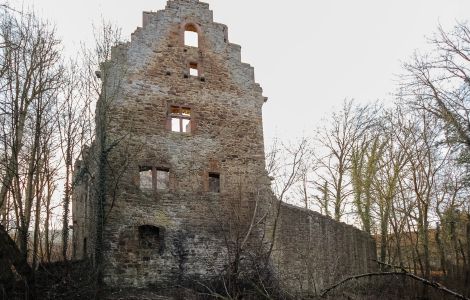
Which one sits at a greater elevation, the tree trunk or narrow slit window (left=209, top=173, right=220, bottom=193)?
narrow slit window (left=209, top=173, right=220, bottom=193)

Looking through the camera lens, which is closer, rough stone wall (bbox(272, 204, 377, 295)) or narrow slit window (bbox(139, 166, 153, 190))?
narrow slit window (bbox(139, 166, 153, 190))

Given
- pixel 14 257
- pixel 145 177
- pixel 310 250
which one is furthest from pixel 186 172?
pixel 14 257

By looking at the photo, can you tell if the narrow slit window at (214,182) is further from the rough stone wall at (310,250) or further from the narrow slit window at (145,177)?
the rough stone wall at (310,250)

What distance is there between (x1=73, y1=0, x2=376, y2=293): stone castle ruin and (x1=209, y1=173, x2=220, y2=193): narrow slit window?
4 cm

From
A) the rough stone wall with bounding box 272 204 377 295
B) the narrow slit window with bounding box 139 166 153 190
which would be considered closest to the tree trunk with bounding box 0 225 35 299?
the narrow slit window with bounding box 139 166 153 190

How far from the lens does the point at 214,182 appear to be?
17.0 metres

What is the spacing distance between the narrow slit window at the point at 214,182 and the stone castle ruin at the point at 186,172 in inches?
1.5

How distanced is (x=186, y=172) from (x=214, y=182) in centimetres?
125

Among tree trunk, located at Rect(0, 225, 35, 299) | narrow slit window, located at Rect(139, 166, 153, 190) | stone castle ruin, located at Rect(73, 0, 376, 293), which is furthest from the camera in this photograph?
narrow slit window, located at Rect(139, 166, 153, 190)

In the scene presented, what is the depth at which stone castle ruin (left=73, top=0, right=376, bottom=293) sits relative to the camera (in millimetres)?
15094

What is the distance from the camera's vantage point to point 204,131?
55.8 ft

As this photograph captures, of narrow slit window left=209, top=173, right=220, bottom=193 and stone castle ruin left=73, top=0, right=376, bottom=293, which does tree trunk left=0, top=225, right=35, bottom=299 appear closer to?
stone castle ruin left=73, top=0, right=376, bottom=293

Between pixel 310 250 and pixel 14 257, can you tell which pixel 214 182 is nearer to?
pixel 310 250

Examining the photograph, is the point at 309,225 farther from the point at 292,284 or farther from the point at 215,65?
the point at 215,65
